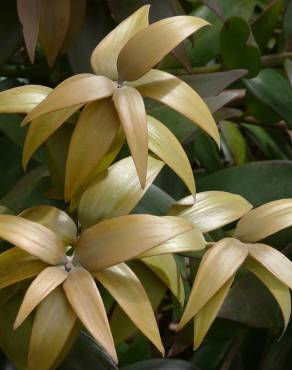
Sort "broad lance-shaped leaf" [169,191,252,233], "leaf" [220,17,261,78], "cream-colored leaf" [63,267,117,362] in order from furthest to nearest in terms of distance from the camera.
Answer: "leaf" [220,17,261,78] → "broad lance-shaped leaf" [169,191,252,233] → "cream-colored leaf" [63,267,117,362]

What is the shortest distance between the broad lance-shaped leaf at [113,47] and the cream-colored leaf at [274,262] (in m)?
0.14

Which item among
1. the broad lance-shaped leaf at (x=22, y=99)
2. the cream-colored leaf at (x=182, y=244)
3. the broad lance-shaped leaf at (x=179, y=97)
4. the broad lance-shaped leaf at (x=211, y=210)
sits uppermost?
the broad lance-shaped leaf at (x=22, y=99)

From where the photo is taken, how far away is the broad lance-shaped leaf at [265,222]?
1.42ft

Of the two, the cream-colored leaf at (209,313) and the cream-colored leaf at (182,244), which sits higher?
the cream-colored leaf at (182,244)

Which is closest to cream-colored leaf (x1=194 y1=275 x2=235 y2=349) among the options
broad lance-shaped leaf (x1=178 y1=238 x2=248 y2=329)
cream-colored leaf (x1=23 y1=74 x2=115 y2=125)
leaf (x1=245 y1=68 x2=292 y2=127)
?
broad lance-shaped leaf (x1=178 y1=238 x2=248 y2=329)

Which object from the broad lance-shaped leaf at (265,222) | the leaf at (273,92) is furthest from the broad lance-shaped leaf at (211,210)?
the leaf at (273,92)

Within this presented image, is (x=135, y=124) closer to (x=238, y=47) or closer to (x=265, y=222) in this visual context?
(x=265, y=222)

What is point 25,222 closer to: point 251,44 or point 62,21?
point 62,21

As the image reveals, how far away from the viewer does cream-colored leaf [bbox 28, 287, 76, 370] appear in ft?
1.20

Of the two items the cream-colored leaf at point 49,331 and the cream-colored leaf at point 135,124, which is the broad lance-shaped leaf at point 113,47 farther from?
the cream-colored leaf at point 49,331

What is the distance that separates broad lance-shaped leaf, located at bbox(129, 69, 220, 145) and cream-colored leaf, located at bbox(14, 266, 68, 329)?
4.6 inches

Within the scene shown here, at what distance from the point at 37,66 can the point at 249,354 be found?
360 millimetres

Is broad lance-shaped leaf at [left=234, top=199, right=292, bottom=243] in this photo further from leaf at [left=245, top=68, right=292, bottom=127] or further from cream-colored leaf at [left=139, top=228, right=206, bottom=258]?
leaf at [left=245, top=68, right=292, bottom=127]

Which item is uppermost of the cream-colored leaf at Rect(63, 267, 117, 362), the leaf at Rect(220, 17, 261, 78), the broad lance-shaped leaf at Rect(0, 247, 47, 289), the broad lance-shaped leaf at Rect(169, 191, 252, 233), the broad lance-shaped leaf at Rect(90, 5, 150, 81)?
the broad lance-shaped leaf at Rect(90, 5, 150, 81)
